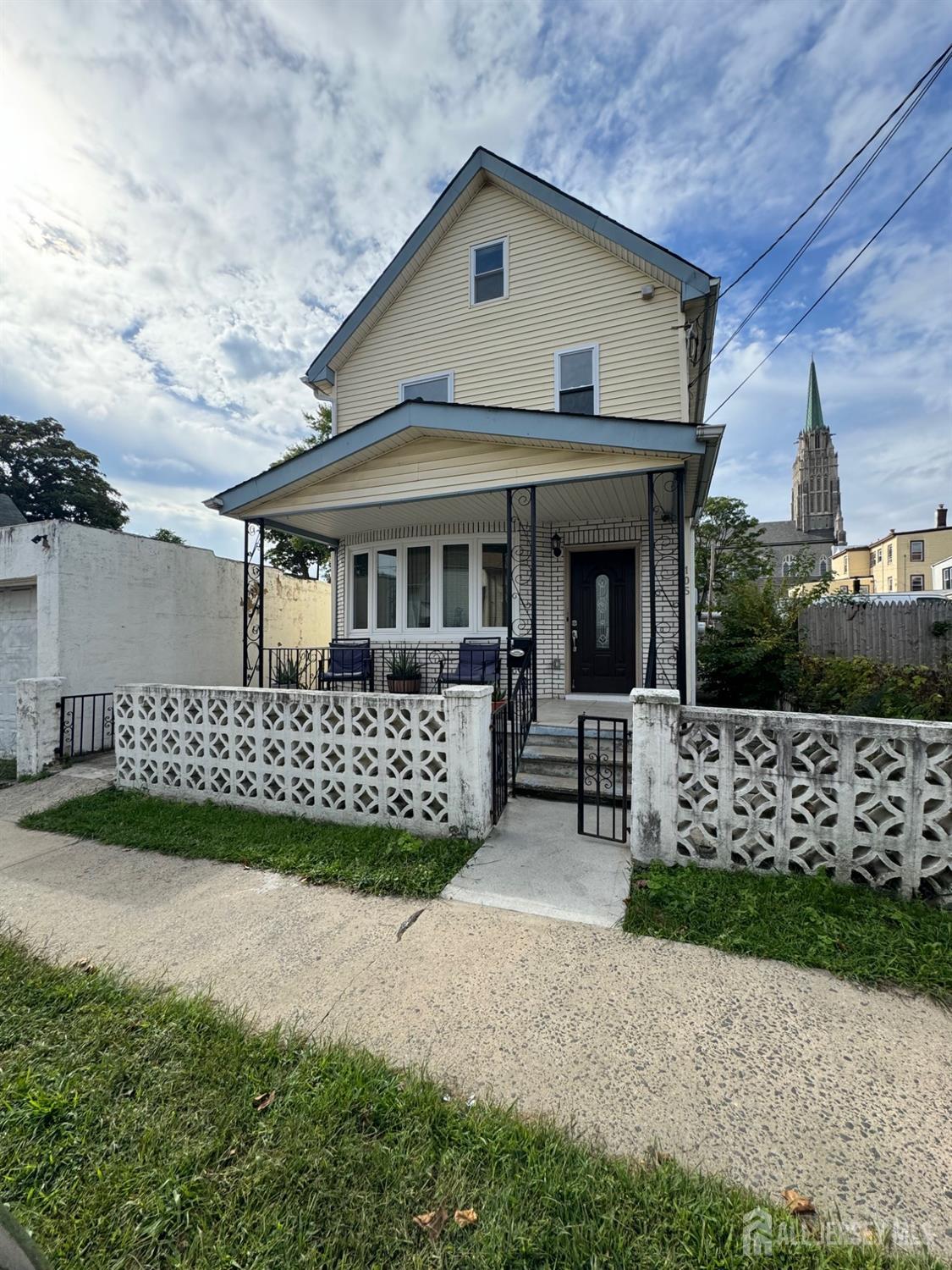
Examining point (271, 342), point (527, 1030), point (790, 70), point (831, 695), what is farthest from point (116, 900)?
point (271, 342)

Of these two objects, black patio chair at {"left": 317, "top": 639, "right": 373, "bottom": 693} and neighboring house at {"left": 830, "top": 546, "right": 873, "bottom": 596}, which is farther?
neighboring house at {"left": 830, "top": 546, "right": 873, "bottom": 596}

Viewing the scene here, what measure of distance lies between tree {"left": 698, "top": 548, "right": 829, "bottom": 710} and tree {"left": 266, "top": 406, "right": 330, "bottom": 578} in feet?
49.1

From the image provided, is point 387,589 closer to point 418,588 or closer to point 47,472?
point 418,588

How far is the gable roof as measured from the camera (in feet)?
26.0

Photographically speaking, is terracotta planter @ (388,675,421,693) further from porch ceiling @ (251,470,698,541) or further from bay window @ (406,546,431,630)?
porch ceiling @ (251,470,698,541)

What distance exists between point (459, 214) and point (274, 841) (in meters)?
11.3

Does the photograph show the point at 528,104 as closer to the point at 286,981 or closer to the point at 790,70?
the point at 790,70

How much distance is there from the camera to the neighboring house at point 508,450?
6.89 metres

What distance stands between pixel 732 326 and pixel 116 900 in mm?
12762

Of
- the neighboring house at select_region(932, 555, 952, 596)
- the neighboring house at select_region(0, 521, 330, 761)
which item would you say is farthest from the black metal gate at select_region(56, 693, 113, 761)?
the neighboring house at select_region(932, 555, 952, 596)

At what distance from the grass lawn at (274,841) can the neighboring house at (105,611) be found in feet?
9.35

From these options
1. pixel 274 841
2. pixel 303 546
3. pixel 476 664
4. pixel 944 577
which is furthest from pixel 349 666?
pixel 944 577

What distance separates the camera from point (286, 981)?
2766 mm

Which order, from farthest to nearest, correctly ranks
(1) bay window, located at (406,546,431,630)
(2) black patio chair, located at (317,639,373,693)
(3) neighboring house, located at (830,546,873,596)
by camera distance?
(3) neighboring house, located at (830,546,873,596) → (1) bay window, located at (406,546,431,630) → (2) black patio chair, located at (317,639,373,693)
